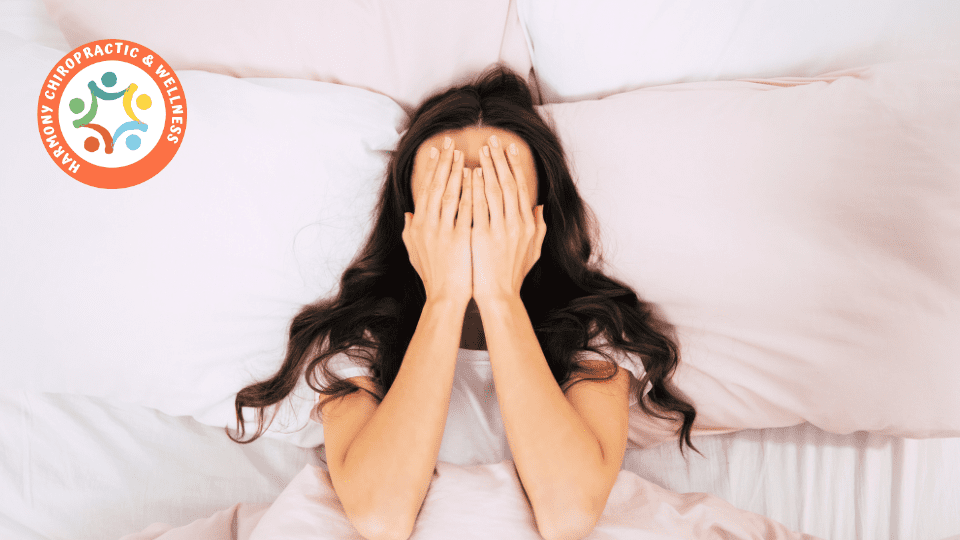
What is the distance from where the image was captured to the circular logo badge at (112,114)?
748mm

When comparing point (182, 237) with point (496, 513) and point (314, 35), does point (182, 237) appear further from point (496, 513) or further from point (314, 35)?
point (496, 513)

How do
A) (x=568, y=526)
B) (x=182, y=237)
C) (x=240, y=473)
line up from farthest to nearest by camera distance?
(x=240, y=473), (x=182, y=237), (x=568, y=526)

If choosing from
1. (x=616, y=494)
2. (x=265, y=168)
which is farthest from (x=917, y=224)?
(x=265, y=168)

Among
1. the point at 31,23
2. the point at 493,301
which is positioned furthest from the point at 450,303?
the point at 31,23

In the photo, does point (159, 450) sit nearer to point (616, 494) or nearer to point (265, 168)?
point (265, 168)

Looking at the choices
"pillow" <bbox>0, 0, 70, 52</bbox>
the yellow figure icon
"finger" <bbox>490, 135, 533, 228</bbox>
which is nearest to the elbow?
"finger" <bbox>490, 135, 533, 228</bbox>

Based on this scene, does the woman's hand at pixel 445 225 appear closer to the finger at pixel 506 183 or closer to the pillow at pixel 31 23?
the finger at pixel 506 183

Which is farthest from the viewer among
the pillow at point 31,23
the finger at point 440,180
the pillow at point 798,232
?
the pillow at point 31,23

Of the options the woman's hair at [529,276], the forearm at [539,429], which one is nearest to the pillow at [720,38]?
the woman's hair at [529,276]

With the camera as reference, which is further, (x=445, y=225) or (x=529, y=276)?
(x=529, y=276)

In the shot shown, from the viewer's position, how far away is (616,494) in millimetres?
735

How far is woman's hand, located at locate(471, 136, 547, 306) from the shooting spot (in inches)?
29.3

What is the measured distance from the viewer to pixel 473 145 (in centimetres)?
76

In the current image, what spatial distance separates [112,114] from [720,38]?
1.03 meters
